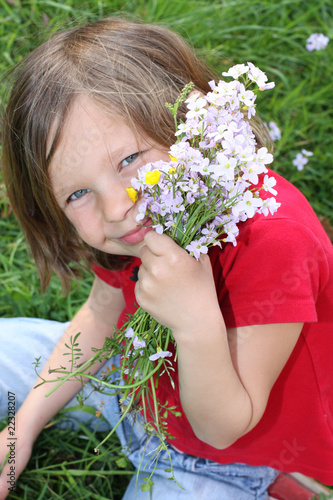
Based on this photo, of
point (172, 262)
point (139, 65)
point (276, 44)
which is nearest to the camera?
point (172, 262)

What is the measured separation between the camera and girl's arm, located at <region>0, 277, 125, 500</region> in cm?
190

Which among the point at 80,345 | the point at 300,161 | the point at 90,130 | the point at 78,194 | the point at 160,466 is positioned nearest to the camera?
the point at 90,130

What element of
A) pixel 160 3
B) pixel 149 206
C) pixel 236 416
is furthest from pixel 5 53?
pixel 236 416

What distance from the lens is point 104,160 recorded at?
1.27 meters

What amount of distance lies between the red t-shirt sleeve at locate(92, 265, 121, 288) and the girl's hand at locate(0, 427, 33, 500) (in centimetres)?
64

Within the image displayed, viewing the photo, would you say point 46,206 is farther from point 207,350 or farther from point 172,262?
point 207,350

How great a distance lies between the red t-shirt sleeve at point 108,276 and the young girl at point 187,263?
0.11 meters

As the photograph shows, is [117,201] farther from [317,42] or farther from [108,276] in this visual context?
[317,42]

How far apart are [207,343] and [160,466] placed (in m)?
0.77

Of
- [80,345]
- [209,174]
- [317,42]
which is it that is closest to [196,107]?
[209,174]

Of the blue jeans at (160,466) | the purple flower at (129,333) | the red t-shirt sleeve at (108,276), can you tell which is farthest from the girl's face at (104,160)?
the blue jeans at (160,466)

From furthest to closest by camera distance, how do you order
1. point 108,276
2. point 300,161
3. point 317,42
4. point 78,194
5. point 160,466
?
point 317,42 < point 300,161 < point 108,276 < point 160,466 < point 78,194

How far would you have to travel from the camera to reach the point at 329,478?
5.48 ft

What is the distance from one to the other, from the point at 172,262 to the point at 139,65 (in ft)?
1.87
